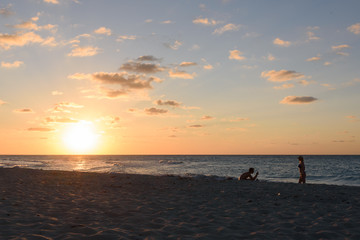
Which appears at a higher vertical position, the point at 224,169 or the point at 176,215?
the point at 176,215

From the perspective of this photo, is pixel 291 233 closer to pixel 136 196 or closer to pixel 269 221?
pixel 269 221

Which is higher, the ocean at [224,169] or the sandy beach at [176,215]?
the sandy beach at [176,215]

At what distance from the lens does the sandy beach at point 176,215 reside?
6699 millimetres

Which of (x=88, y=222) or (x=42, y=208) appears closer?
(x=88, y=222)

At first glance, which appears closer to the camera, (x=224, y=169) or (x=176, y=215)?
(x=176, y=215)

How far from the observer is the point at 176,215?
8555mm

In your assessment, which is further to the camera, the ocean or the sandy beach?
the ocean

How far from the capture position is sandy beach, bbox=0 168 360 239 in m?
6.70

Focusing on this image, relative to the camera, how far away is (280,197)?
12.0 metres

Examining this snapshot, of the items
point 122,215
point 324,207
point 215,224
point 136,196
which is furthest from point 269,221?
point 136,196

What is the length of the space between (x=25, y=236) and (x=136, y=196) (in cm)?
599

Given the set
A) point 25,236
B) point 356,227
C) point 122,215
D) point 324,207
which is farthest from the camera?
point 324,207

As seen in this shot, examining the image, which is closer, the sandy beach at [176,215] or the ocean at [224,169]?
the sandy beach at [176,215]

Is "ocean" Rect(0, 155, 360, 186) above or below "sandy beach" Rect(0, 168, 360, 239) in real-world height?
below
